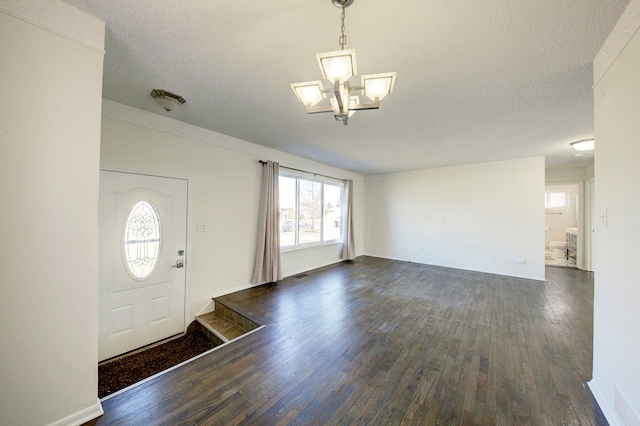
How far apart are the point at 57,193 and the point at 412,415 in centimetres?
262

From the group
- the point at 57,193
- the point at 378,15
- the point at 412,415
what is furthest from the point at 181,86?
the point at 412,415

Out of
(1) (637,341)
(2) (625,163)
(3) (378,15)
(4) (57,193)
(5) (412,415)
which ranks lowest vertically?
(5) (412,415)

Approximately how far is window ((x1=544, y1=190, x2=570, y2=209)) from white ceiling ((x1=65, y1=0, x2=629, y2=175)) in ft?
21.9

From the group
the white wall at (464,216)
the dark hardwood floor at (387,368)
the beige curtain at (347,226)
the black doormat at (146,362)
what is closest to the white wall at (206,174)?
the black doormat at (146,362)

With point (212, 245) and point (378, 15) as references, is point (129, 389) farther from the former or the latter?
point (378, 15)

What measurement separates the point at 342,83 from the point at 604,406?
2.77 meters

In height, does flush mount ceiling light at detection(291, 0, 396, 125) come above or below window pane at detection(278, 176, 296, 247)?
above

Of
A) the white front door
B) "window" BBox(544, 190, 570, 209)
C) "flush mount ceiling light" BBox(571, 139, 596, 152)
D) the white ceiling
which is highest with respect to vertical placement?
the white ceiling

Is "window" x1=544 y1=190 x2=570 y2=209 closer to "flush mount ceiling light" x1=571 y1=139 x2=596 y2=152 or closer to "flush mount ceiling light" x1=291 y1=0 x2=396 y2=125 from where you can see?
"flush mount ceiling light" x1=571 y1=139 x2=596 y2=152

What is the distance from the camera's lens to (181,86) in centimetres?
226

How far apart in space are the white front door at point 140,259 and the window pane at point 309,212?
2.49 metres

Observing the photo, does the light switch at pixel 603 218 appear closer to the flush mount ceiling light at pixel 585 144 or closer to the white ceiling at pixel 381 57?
the white ceiling at pixel 381 57

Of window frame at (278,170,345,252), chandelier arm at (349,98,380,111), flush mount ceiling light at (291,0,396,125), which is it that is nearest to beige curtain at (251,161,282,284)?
A: window frame at (278,170,345,252)

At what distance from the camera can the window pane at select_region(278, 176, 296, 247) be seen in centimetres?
473
